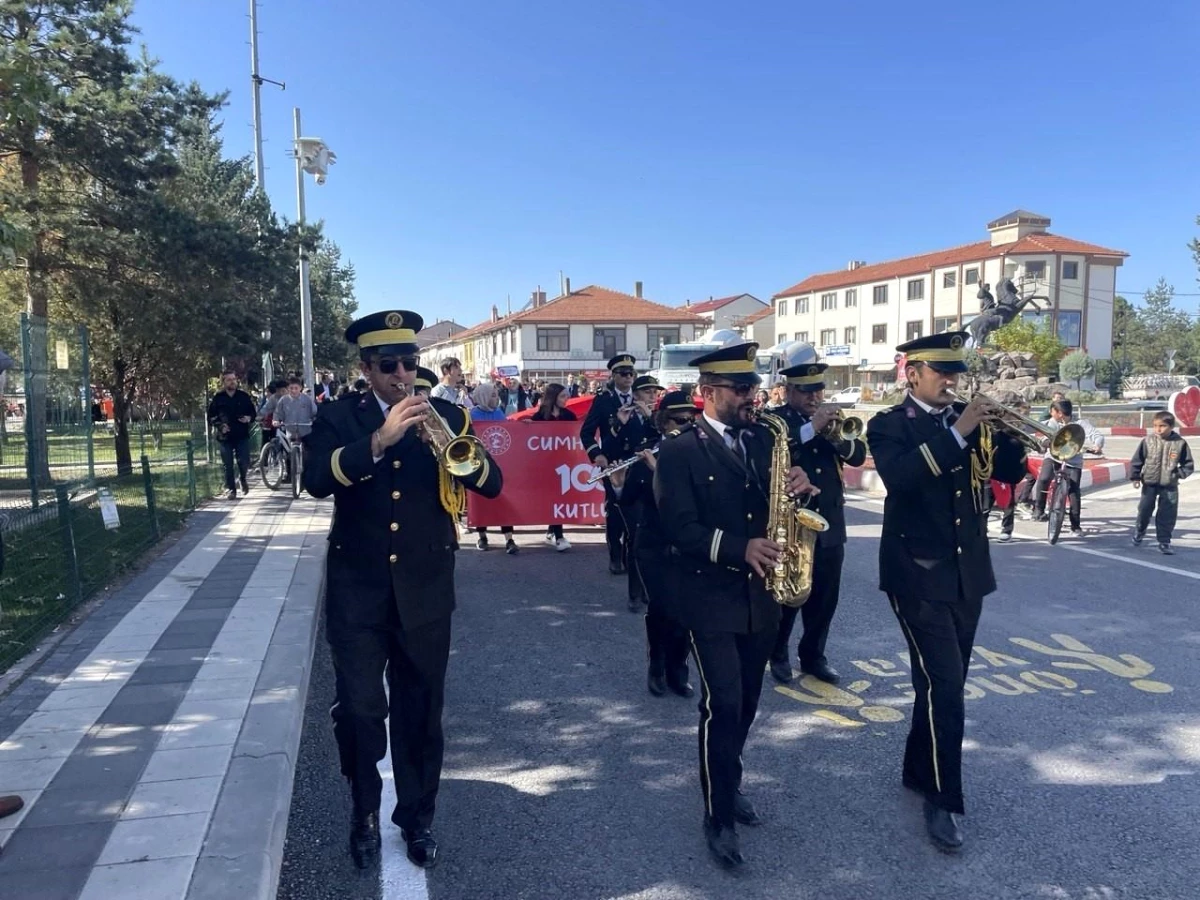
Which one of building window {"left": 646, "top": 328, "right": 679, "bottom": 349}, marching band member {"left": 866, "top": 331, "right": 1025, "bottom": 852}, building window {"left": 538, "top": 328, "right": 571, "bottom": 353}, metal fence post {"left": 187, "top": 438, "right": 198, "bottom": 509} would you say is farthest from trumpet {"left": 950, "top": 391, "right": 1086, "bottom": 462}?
building window {"left": 646, "top": 328, "right": 679, "bottom": 349}

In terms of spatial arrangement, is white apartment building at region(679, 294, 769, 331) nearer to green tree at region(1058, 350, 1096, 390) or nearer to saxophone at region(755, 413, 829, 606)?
green tree at region(1058, 350, 1096, 390)

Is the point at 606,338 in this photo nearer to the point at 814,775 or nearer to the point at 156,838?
the point at 814,775

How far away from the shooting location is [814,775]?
Answer: 14.4 ft

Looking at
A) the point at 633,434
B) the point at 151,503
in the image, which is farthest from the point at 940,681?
the point at 151,503

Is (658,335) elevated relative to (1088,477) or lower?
elevated

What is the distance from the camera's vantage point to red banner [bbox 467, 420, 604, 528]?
10.0m

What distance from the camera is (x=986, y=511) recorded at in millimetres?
4031

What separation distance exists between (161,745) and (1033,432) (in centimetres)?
444

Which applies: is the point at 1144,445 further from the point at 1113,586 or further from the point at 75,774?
the point at 75,774

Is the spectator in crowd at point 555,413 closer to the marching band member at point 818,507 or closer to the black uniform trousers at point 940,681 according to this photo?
the marching band member at point 818,507

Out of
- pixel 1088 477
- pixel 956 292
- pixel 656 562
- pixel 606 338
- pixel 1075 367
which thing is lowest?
pixel 1088 477

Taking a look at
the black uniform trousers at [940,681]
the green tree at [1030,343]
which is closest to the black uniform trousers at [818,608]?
the black uniform trousers at [940,681]

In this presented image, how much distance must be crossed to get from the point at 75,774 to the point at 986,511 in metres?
4.34

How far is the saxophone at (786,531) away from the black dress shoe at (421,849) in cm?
171
